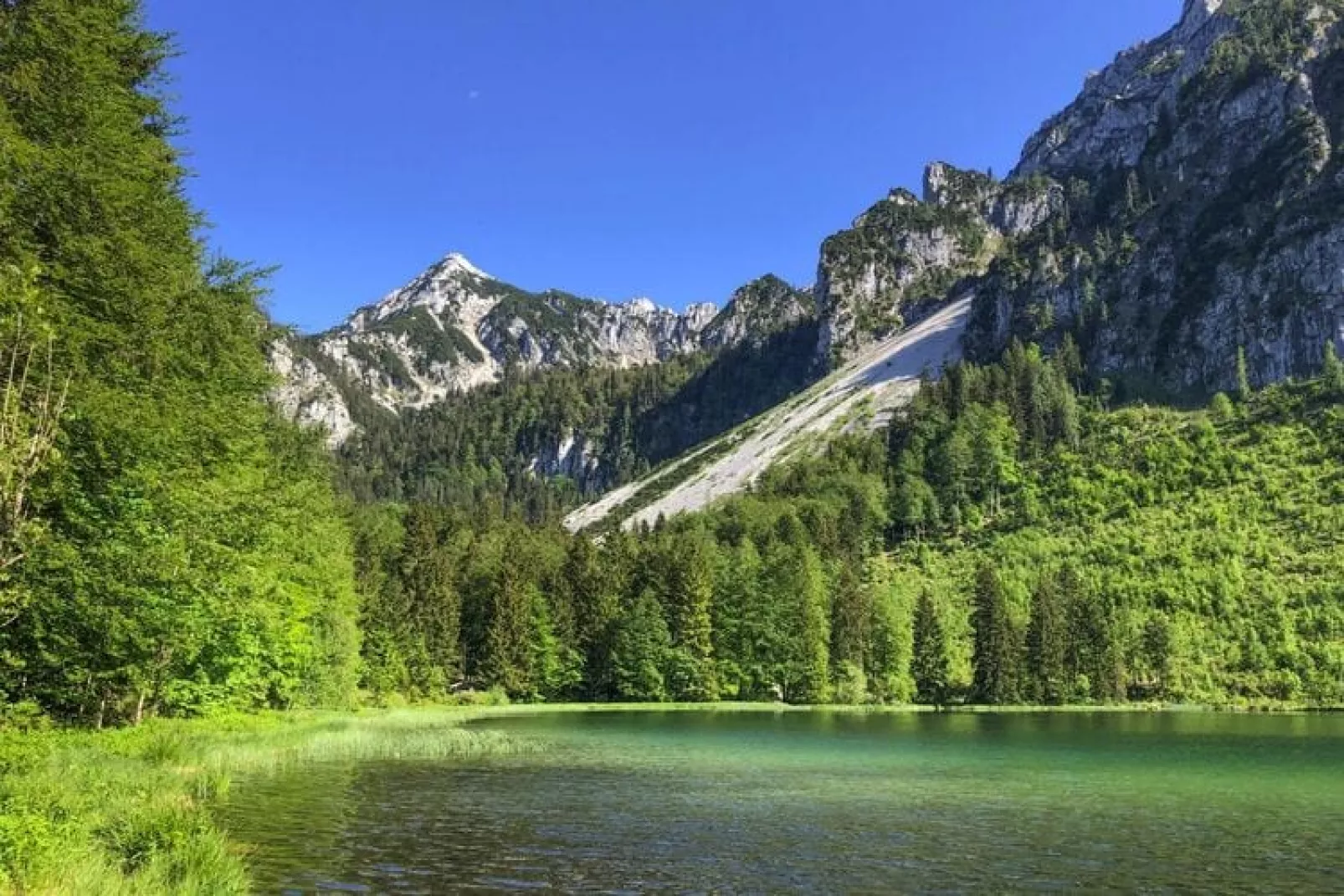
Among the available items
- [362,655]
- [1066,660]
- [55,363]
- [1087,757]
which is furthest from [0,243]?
[1066,660]

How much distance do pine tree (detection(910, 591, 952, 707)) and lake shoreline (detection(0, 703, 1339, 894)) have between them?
74.9m

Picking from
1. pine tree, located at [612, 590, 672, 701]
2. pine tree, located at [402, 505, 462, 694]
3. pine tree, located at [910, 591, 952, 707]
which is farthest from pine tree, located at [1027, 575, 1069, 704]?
pine tree, located at [402, 505, 462, 694]

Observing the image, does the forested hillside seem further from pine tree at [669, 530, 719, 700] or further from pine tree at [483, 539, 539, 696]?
pine tree at [669, 530, 719, 700]

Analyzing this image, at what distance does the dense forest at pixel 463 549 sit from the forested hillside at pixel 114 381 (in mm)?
130

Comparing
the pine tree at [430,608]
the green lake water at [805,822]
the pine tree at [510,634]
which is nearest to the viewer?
the green lake water at [805,822]

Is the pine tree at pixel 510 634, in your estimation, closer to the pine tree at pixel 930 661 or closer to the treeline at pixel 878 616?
the treeline at pixel 878 616

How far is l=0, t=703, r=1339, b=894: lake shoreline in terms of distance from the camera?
13.4 metres

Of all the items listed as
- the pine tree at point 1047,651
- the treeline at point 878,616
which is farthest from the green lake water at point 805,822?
the pine tree at point 1047,651

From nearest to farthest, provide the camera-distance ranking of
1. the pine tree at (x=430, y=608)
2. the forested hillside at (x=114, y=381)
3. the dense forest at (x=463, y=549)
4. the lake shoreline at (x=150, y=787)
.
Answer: the lake shoreline at (x=150, y=787) < the forested hillside at (x=114, y=381) < the dense forest at (x=463, y=549) < the pine tree at (x=430, y=608)

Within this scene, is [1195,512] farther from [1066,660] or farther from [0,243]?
[0,243]

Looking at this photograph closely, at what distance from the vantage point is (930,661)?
117 meters

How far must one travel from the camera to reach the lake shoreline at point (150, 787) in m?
13.4

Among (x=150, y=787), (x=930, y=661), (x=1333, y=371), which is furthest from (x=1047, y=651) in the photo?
(x=150, y=787)

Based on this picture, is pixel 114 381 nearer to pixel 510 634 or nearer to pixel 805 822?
pixel 805 822
